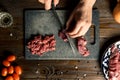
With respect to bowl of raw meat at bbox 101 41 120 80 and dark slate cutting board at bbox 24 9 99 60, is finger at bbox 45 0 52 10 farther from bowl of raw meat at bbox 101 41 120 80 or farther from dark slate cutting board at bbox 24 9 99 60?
bowl of raw meat at bbox 101 41 120 80

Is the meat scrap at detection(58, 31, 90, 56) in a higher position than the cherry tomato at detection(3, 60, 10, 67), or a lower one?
higher

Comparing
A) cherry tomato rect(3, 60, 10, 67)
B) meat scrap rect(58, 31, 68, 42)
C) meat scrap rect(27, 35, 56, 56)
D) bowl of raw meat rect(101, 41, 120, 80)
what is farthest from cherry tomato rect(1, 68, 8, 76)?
bowl of raw meat rect(101, 41, 120, 80)

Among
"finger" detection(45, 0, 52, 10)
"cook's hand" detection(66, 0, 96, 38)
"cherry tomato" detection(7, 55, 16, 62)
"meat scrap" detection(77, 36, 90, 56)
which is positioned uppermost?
"finger" detection(45, 0, 52, 10)

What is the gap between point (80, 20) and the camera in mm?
1305

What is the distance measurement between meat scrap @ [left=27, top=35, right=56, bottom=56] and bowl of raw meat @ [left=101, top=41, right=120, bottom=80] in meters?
0.22

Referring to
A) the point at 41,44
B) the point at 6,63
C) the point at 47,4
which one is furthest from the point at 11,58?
the point at 47,4

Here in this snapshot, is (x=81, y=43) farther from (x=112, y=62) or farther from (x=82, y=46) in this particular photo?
(x=112, y=62)

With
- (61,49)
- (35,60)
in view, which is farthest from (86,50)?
(35,60)

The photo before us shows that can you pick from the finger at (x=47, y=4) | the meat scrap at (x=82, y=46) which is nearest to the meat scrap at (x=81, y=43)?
the meat scrap at (x=82, y=46)

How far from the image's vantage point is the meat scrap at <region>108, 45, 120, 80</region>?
1.44 meters

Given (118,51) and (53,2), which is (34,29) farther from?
(118,51)

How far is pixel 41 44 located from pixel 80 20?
23cm

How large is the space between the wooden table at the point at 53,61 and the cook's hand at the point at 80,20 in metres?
0.10

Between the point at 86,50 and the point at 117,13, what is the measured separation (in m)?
0.20
